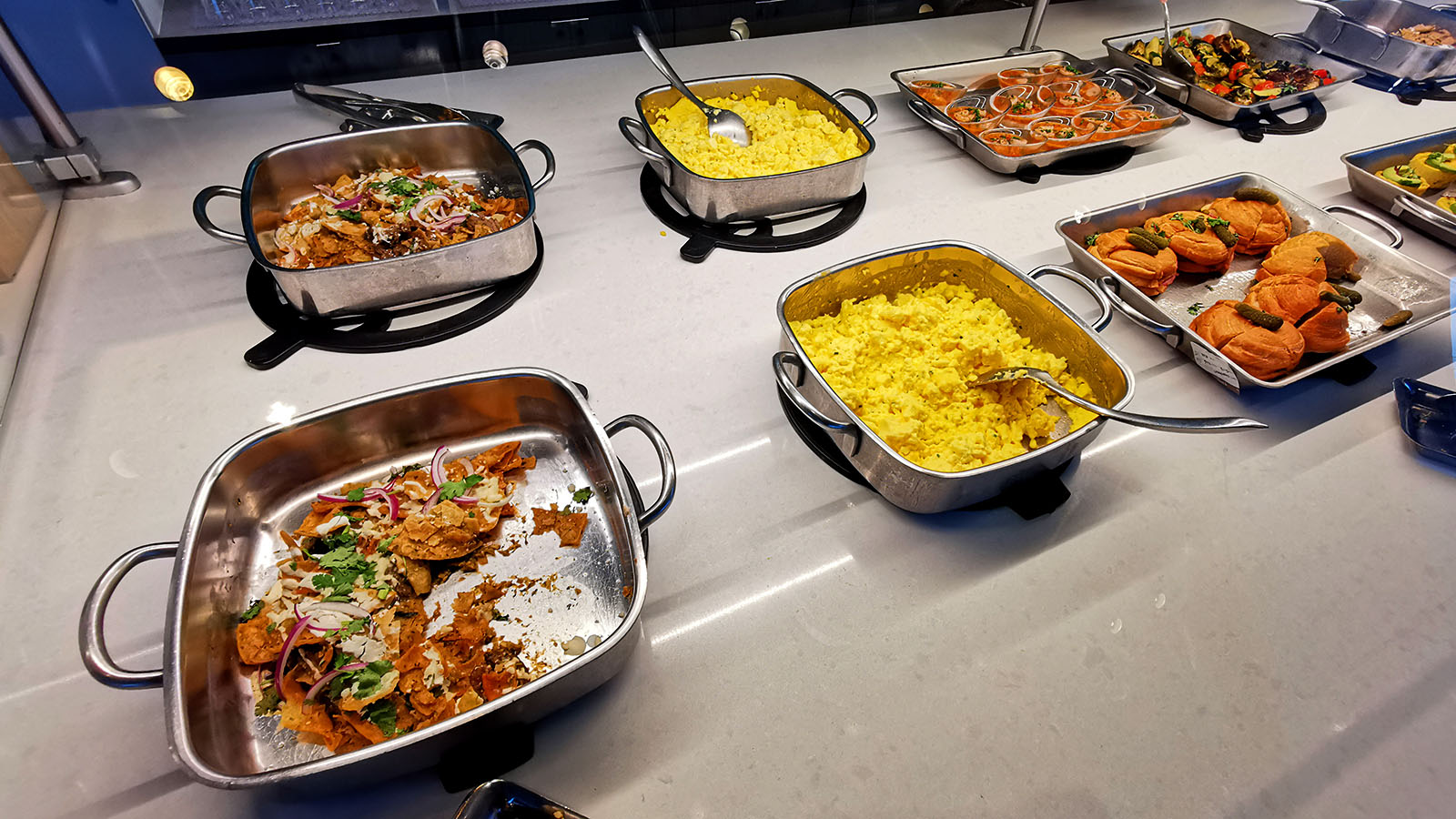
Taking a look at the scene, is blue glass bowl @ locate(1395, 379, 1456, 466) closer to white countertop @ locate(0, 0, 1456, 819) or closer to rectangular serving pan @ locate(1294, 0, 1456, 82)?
white countertop @ locate(0, 0, 1456, 819)

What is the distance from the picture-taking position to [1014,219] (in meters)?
1.59

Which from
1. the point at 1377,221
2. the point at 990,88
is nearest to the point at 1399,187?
the point at 1377,221

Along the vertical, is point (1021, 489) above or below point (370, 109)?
below

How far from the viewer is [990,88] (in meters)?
1.94

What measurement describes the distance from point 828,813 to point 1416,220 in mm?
2059

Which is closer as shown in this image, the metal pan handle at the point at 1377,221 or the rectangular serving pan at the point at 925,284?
the rectangular serving pan at the point at 925,284

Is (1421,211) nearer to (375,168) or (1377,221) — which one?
(1377,221)

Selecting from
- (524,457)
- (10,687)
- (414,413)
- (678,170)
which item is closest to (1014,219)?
(678,170)

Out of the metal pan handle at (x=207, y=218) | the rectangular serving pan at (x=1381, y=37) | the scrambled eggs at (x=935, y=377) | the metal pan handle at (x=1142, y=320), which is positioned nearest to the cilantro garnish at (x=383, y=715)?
the scrambled eggs at (x=935, y=377)

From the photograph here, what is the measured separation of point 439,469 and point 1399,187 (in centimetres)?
228

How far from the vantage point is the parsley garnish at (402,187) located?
131 cm

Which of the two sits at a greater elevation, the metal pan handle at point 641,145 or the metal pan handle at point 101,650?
the metal pan handle at point 641,145

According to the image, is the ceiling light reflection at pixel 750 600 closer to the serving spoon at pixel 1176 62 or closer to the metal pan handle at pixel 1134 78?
the metal pan handle at pixel 1134 78

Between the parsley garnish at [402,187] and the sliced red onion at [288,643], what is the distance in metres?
0.88
